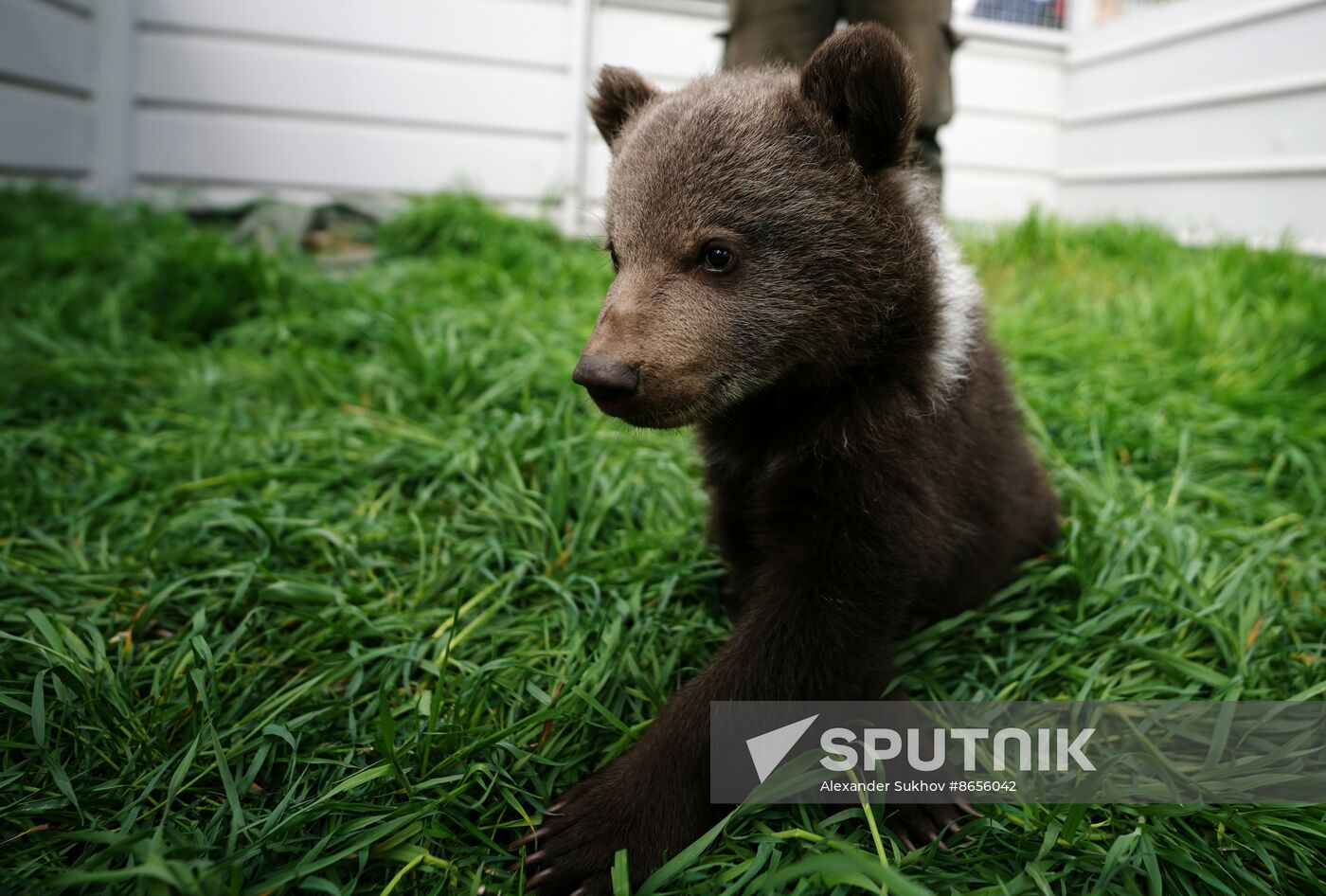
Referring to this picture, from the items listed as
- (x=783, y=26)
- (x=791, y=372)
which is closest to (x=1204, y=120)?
(x=783, y=26)

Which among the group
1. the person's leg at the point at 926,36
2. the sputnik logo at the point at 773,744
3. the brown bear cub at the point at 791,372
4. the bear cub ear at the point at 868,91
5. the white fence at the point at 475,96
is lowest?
the sputnik logo at the point at 773,744

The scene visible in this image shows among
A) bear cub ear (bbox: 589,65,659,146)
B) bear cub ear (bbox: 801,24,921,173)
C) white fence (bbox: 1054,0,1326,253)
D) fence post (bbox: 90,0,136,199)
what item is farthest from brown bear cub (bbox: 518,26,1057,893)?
fence post (bbox: 90,0,136,199)

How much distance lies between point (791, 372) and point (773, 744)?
2.87 feet

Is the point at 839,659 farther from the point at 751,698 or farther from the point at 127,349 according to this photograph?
the point at 127,349

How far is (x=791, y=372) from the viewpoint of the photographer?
83.1 inches

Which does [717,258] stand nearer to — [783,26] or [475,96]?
[783,26]

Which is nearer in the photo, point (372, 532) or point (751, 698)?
point (751, 698)

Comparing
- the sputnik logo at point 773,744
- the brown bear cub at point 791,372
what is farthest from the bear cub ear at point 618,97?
the sputnik logo at point 773,744

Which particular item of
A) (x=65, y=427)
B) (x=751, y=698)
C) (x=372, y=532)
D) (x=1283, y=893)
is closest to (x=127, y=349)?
(x=65, y=427)

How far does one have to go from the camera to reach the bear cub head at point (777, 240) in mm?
1949

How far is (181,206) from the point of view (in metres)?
7.21

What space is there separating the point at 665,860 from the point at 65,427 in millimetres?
3125

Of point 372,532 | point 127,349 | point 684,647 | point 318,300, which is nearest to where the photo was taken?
point 684,647

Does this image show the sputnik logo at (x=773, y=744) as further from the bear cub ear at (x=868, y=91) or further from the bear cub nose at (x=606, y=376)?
the bear cub ear at (x=868, y=91)
